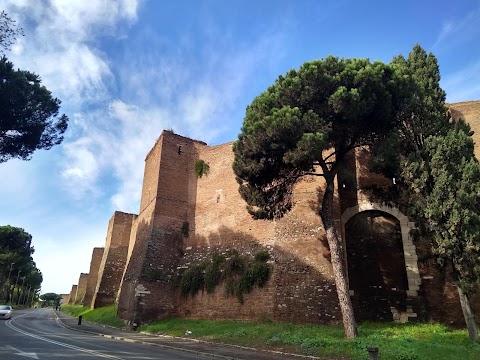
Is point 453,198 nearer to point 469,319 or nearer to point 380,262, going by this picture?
point 469,319

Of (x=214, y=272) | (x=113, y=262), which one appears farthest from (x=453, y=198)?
(x=113, y=262)

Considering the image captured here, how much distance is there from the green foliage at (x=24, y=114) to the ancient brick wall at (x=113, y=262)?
48.5 feet

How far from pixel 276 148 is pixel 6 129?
1190cm

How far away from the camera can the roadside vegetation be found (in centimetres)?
850

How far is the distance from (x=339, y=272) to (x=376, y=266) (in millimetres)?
4788

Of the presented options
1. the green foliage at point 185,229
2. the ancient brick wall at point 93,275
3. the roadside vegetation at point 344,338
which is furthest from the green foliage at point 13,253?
the roadside vegetation at point 344,338

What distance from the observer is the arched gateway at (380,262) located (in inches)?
530

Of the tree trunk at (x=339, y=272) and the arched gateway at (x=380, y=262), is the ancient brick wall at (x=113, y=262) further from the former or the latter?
the tree trunk at (x=339, y=272)

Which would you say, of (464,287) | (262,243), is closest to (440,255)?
(464,287)

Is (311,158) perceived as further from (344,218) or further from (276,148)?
(344,218)

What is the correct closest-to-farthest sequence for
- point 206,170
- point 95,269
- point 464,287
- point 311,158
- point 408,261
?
point 464,287 < point 311,158 < point 408,261 < point 206,170 < point 95,269

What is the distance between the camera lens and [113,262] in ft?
96.9

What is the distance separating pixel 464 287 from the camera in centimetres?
977

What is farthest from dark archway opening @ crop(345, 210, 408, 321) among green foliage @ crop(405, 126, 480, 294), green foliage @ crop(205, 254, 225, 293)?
green foliage @ crop(205, 254, 225, 293)
